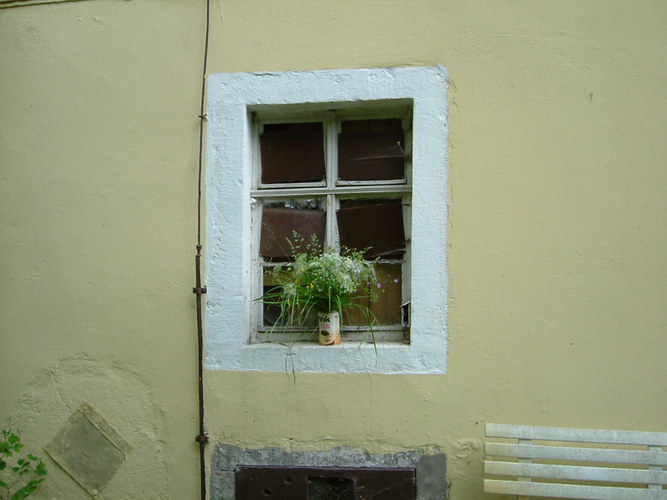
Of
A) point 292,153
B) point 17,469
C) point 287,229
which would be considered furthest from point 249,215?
point 17,469

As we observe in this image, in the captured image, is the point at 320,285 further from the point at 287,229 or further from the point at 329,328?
the point at 287,229

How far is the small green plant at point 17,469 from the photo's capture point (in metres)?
3.00

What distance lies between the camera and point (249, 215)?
3.19m

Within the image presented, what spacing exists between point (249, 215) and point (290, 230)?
0.75ft

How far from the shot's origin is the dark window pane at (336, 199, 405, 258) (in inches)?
123

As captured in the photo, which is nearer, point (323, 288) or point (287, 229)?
point (323, 288)

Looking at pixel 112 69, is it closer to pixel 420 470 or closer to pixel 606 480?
pixel 420 470

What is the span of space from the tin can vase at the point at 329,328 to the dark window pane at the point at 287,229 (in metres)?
0.38

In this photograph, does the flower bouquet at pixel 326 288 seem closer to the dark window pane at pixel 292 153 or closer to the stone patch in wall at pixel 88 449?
the dark window pane at pixel 292 153

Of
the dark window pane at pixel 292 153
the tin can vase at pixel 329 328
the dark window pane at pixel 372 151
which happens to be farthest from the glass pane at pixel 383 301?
the dark window pane at pixel 292 153

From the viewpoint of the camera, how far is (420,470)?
2.86 metres

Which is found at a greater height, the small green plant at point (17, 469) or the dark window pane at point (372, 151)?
the dark window pane at point (372, 151)

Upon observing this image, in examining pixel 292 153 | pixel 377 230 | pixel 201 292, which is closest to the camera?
pixel 201 292

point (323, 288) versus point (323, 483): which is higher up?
point (323, 288)
